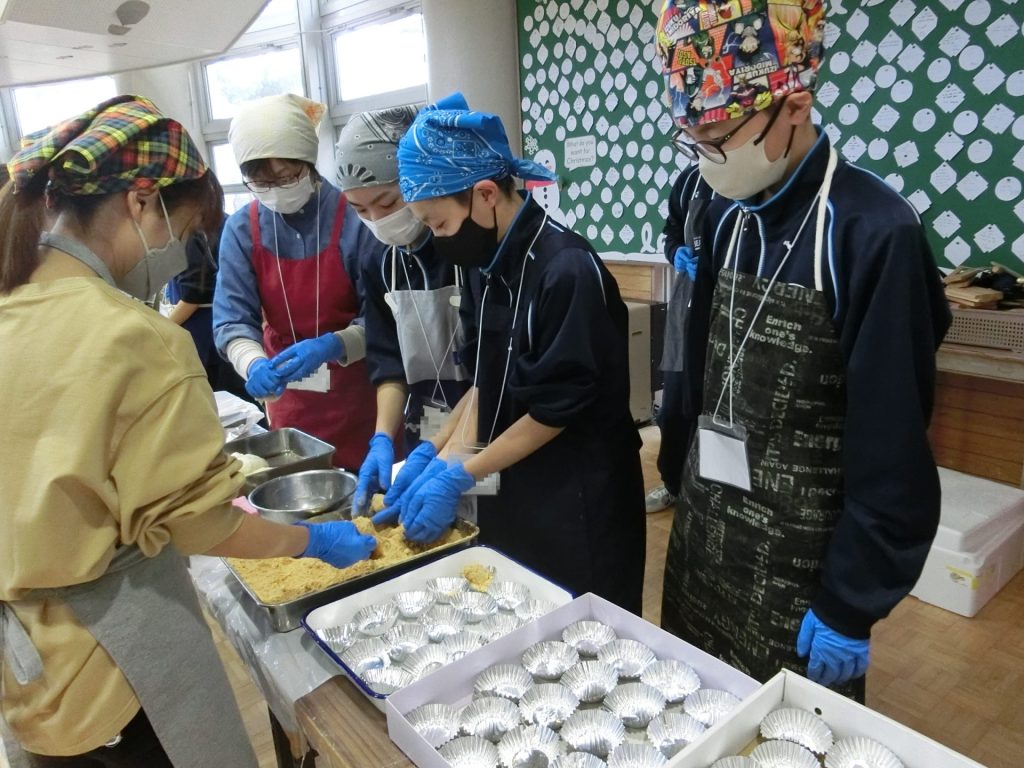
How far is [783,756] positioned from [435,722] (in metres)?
0.40

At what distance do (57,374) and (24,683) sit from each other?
0.43 meters

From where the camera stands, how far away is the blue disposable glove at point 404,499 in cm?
134

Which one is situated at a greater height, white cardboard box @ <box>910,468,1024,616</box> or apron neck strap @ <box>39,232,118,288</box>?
apron neck strap @ <box>39,232,118,288</box>

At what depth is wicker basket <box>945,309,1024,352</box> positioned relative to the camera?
2.32 m

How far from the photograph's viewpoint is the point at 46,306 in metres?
0.83

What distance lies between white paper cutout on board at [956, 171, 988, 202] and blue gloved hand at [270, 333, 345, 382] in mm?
2277

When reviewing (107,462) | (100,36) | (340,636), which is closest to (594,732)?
(340,636)

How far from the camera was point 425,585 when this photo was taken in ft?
3.92

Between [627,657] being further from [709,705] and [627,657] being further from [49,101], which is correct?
[49,101]

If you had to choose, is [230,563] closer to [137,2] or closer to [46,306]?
[46,306]

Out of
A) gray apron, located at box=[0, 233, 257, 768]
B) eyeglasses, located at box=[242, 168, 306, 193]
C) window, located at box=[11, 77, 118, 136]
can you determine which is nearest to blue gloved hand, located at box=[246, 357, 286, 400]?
eyeglasses, located at box=[242, 168, 306, 193]

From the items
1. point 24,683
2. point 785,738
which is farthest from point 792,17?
point 24,683

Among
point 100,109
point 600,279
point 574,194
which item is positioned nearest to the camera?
point 100,109

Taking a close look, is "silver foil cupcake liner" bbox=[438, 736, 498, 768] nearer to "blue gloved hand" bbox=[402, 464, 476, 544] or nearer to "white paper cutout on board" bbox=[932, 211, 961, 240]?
"blue gloved hand" bbox=[402, 464, 476, 544]
